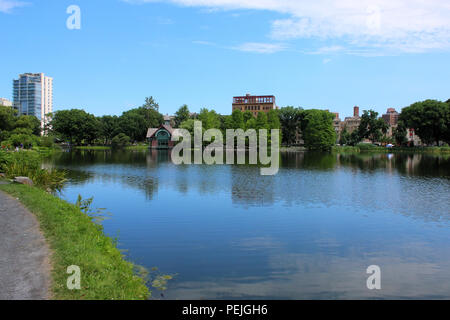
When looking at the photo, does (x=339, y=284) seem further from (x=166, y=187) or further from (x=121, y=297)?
(x=166, y=187)

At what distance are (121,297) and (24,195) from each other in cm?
1107

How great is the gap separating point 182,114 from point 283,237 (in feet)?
375

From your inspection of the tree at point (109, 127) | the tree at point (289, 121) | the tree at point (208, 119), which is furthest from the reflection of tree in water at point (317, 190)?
the tree at point (289, 121)

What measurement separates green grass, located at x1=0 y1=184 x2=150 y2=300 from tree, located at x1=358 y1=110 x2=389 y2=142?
99.1m

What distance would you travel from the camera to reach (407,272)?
9.55 meters

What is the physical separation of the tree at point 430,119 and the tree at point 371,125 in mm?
8904

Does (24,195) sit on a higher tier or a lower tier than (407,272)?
higher

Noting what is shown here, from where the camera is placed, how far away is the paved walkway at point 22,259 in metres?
6.58

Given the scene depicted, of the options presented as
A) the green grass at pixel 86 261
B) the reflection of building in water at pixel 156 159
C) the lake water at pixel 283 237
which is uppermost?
the reflection of building in water at pixel 156 159

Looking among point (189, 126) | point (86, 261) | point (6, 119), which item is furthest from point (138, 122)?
point (86, 261)

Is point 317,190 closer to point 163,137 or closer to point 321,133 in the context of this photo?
point 321,133

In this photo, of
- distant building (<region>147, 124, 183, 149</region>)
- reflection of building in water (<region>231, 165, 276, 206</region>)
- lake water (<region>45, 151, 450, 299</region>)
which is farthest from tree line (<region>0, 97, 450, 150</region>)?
lake water (<region>45, 151, 450, 299</region>)

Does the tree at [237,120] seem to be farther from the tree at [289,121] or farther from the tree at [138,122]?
the tree at [138,122]
